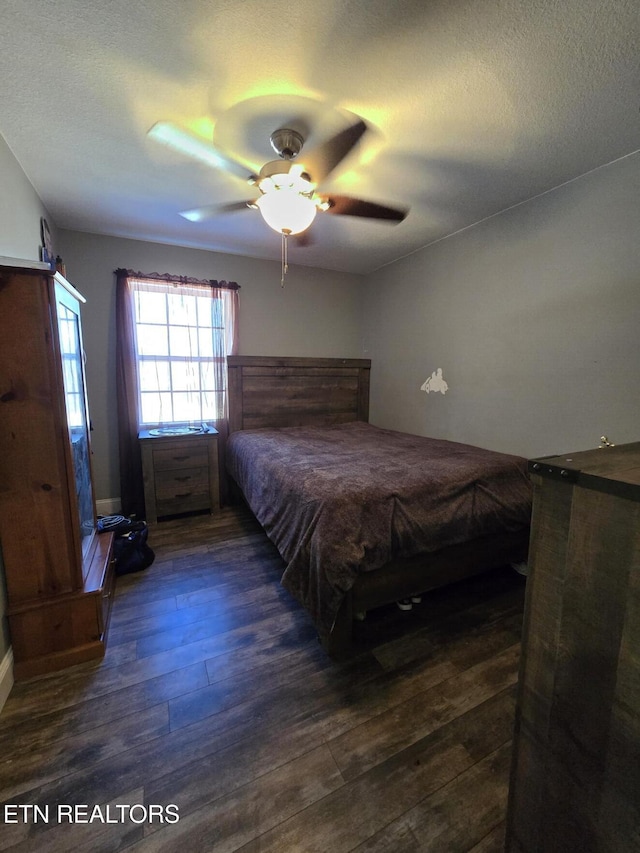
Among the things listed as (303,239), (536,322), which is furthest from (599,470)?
(303,239)

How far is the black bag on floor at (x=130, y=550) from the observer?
2.31m

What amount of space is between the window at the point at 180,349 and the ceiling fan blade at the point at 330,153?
1.78 m

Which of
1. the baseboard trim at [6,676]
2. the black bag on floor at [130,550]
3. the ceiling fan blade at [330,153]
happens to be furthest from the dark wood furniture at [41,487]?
the ceiling fan blade at [330,153]

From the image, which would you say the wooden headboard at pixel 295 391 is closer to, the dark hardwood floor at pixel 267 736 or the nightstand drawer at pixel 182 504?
the nightstand drawer at pixel 182 504

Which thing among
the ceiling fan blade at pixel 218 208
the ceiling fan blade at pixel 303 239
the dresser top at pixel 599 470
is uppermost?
the ceiling fan blade at pixel 303 239

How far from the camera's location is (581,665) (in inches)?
27.7

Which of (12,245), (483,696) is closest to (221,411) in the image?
(12,245)

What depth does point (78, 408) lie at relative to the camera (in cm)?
183

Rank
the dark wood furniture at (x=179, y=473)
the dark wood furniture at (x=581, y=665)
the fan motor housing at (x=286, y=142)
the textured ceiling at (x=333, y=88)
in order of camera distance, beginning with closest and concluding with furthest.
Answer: the dark wood furniture at (x=581, y=665)
the textured ceiling at (x=333, y=88)
the fan motor housing at (x=286, y=142)
the dark wood furniture at (x=179, y=473)

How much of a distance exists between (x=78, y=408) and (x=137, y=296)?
5.76 ft

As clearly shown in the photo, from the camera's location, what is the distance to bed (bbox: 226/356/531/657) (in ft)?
4.97

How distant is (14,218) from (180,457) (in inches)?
76.1

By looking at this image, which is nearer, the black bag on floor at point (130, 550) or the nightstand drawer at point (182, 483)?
the black bag on floor at point (130, 550)

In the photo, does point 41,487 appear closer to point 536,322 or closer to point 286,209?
point 286,209
